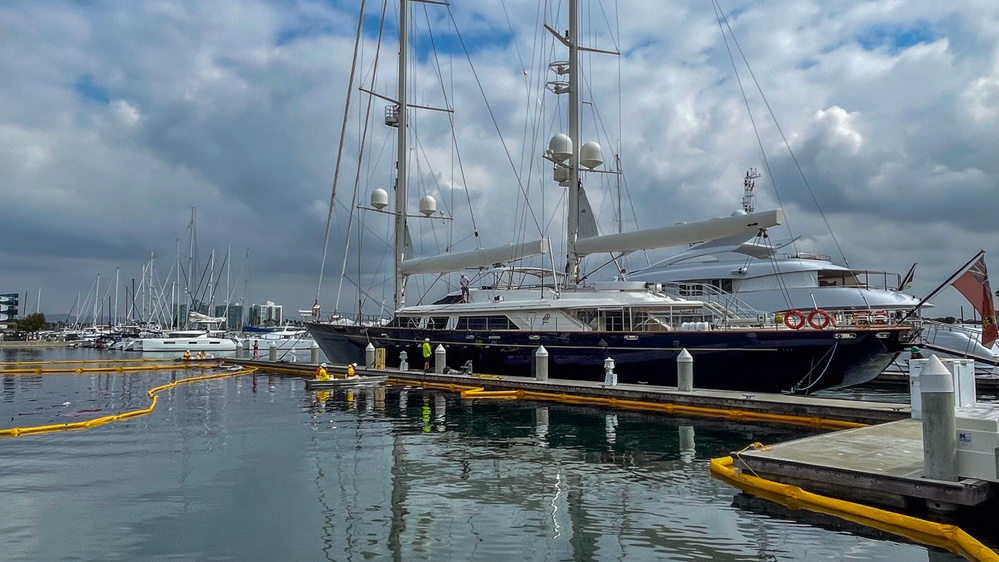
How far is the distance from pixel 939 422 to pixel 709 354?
36.8ft

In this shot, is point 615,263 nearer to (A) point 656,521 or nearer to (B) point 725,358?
(B) point 725,358

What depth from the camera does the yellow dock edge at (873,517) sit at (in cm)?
656

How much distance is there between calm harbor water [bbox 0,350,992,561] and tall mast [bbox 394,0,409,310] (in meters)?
13.8

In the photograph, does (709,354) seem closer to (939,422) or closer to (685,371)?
(685,371)

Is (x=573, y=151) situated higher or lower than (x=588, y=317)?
higher

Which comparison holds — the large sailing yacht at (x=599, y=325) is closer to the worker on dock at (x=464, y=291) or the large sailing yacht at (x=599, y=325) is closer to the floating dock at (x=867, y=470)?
the worker on dock at (x=464, y=291)

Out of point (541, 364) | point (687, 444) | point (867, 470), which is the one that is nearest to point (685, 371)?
point (687, 444)

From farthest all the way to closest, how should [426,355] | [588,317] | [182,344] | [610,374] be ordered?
[182,344] → [426,355] → [588,317] → [610,374]

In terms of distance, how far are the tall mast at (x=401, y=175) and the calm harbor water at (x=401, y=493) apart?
13.8 m

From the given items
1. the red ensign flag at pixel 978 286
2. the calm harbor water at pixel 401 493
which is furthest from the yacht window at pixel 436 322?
the red ensign flag at pixel 978 286

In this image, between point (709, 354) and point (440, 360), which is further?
point (440, 360)

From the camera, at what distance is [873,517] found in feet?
24.4

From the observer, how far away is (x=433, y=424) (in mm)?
15406

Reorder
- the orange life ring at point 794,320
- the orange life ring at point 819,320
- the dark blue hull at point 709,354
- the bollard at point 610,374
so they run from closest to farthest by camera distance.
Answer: the dark blue hull at point 709,354, the orange life ring at point 819,320, the orange life ring at point 794,320, the bollard at point 610,374
